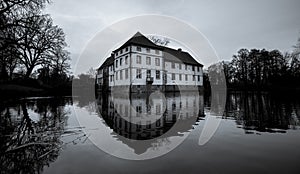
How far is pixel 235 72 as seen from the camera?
53375 mm

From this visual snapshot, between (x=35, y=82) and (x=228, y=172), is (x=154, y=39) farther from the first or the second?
(x=228, y=172)

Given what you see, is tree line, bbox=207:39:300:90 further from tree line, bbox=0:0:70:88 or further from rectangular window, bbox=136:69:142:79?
tree line, bbox=0:0:70:88

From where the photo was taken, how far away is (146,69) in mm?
31328

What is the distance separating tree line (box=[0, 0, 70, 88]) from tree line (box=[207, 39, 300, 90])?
43373 millimetres

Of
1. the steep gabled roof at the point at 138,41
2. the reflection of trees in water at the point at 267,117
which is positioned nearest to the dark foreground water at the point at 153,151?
the reflection of trees in water at the point at 267,117

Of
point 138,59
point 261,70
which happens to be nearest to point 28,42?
point 138,59

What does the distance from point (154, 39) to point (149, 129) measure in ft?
114

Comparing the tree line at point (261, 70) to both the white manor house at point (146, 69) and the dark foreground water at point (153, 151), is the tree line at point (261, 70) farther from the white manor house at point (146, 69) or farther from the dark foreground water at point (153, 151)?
the dark foreground water at point (153, 151)

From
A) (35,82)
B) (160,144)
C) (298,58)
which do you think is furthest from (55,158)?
(298,58)

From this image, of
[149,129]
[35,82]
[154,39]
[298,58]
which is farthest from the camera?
[154,39]

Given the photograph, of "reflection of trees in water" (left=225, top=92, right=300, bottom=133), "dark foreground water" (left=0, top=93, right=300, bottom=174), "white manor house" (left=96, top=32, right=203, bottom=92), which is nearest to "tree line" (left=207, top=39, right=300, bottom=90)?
"white manor house" (left=96, top=32, right=203, bottom=92)

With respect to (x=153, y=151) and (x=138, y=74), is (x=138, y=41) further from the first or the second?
(x=153, y=151)

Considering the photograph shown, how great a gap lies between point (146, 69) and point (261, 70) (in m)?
36.8

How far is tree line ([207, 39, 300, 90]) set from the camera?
3478cm
